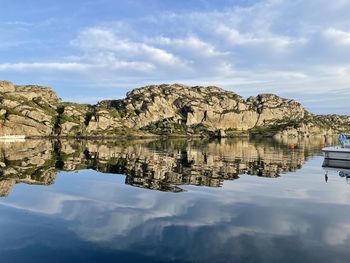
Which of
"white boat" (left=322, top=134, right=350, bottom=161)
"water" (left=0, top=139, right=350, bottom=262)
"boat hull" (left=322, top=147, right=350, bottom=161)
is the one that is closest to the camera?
"water" (left=0, top=139, right=350, bottom=262)

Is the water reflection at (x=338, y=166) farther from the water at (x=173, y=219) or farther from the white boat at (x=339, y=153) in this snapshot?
the water at (x=173, y=219)

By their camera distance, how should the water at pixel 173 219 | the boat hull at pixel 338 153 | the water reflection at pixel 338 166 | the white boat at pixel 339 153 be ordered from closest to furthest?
the water at pixel 173 219 < the water reflection at pixel 338 166 < the boat hull at pixel 338 153 < the white boat at pixel 339 153

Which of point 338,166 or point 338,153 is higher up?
point 338,153

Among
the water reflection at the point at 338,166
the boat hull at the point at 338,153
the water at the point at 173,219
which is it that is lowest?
the water at the point at 173,219

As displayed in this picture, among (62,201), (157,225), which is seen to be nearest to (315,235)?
(157,225)

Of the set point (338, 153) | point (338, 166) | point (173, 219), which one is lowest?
point (173, 219)

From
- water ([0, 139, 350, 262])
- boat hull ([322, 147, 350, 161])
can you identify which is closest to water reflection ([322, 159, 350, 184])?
boat hull ([322, 147, 350, 161])

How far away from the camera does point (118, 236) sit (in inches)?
1199

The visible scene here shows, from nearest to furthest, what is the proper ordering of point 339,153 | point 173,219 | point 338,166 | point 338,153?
point 173,219
point 338,166
point 339,153
point 338,153

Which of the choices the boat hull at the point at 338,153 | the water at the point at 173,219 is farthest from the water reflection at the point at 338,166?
the water at the point at 173,219

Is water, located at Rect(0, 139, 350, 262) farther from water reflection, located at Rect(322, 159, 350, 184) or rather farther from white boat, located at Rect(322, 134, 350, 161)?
white boat, located at Rect(322, 134, 350, 161)

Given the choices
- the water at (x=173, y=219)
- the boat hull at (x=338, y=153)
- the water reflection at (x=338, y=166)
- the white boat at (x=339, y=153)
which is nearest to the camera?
the water at (x=173, y=219)

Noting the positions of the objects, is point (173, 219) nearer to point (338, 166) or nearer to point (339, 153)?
point (338, 166)

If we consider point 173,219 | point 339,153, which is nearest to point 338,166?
point 339,153
